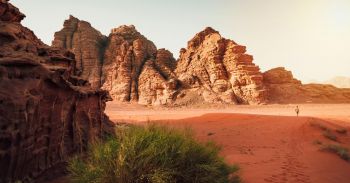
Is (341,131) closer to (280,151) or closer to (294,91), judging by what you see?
(280,151)

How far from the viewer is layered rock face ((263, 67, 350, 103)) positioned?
4284 centimetres

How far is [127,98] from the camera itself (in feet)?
161

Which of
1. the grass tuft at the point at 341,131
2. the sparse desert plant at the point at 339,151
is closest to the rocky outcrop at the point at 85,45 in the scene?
the grass tuft at the point at 341,131

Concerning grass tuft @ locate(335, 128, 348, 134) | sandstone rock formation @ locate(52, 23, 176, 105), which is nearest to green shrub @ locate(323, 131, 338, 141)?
grass tuft @ locate(335, 128, 348, 134)

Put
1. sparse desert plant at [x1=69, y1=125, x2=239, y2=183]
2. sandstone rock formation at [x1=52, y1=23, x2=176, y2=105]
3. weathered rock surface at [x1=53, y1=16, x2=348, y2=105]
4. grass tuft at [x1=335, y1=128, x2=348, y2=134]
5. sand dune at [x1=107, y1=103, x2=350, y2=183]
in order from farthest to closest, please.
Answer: sandstone rock formation at [x1=52, y1=23, x2=176, y2=105], weathered rock surface at [x1=53, y1=16, x2=348, y2=105], grass tuft at [x1=335, y1=128, x2=348, y2=134], sand dune at [x1=107, y1=103, x2=350, y2=183], sparse desert plant at [x1=69, y1=125, x2=239, y2=183]

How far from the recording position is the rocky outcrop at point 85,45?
182 ft

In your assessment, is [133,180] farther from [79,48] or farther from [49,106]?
[79,48]

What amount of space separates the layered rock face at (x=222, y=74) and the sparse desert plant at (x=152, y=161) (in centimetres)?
3587

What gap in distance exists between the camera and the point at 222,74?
1743 inches

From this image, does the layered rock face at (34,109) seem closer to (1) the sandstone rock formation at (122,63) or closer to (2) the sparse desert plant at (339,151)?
(2) the sparse desert plant at (339,151)

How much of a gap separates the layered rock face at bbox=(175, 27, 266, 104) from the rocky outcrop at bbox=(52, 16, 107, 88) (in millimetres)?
17081

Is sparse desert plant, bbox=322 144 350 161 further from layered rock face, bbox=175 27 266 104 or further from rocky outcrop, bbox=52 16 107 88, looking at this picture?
rocky outcrop, bbox=52 16 107 88

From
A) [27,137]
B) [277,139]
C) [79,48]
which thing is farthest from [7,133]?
[79,48]

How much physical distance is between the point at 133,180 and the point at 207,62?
42602 millimetres
